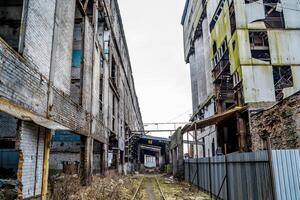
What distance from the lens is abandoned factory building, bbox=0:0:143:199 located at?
19.2 ft

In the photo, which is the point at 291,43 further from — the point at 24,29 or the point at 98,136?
the point at 24,29

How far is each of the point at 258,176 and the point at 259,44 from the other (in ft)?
46.4

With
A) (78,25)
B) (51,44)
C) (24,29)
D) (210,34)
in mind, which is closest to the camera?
(24,29)

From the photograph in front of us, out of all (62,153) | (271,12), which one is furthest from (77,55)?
(271,12)

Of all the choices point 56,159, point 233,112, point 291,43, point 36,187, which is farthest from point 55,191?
point 291,43

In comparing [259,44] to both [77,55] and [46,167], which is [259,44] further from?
[46,167]

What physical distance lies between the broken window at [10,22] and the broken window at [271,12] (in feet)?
49.9

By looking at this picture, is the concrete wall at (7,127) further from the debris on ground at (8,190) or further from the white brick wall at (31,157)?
the white brick wall at (31,157)

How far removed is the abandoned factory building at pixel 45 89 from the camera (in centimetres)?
586

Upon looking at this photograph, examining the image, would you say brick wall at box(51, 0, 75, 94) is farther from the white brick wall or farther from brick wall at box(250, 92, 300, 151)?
brick wall at box(250, 92, 300, 151)

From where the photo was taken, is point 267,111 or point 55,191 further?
point 267,111

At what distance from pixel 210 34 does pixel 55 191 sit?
19830 mm

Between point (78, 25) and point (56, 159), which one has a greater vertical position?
point (78, 25)

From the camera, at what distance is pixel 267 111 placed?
12.7m
